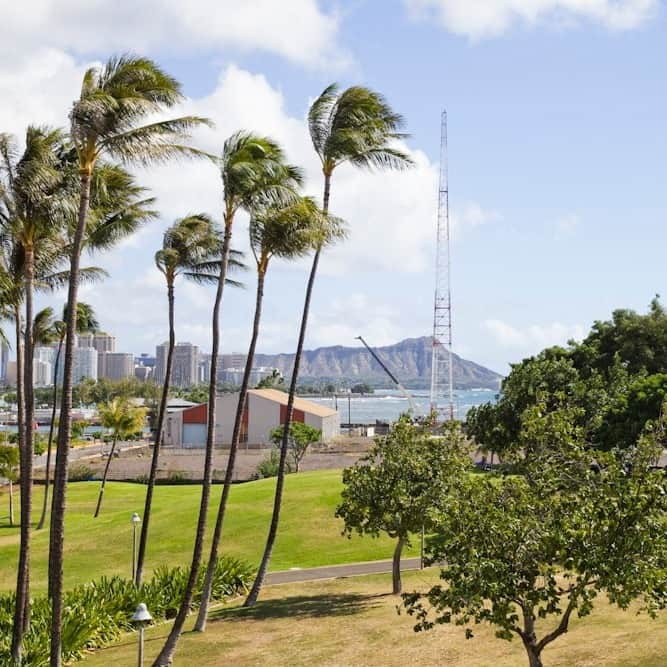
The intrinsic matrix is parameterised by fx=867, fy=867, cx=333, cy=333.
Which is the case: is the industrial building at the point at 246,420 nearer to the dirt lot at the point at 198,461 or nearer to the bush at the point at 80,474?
the dirt lot at the point at 198,461

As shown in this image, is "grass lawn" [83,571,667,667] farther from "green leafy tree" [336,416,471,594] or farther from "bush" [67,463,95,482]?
"bush" [67,463,95,482]

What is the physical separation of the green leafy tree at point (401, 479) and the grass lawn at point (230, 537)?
764 cm

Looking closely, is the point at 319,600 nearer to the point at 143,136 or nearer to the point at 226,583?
the point at 226,583

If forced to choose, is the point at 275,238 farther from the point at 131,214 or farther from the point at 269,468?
the point at 269,468

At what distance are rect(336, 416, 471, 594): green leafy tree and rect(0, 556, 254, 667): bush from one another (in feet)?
16.4

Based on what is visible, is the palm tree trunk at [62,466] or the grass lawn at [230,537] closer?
the palm tree trunk at [62,466]

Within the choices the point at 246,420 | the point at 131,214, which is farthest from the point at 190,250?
the point at 246,420

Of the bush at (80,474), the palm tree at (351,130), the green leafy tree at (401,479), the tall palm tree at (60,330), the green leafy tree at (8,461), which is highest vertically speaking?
the palm tree at (351,130)

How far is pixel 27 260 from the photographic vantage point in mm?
19750

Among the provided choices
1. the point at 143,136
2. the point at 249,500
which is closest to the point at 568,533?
the point at 143,136

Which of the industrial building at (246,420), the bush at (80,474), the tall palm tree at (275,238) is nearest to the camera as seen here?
the tall palm tree at (275,238)

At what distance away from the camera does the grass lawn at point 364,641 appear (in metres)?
18.0

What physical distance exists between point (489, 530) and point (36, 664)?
11.7m

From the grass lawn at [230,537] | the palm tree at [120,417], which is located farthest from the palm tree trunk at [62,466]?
the palm tree at [120,417]
